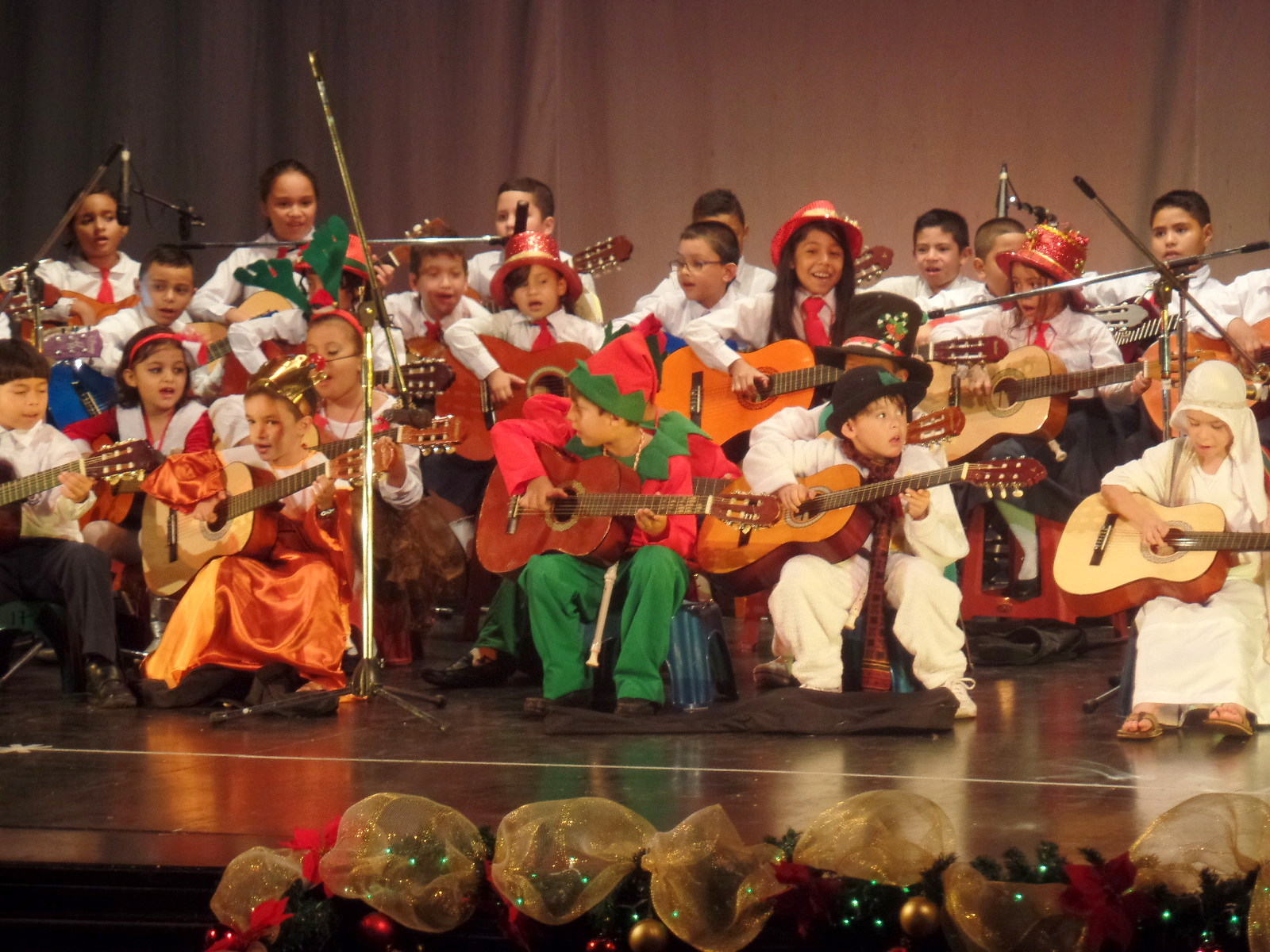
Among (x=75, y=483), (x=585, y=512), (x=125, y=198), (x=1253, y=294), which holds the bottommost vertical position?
(x=585, y=512)

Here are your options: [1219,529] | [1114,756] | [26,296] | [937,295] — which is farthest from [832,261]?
[26,296]

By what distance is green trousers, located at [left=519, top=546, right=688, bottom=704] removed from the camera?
180 inches

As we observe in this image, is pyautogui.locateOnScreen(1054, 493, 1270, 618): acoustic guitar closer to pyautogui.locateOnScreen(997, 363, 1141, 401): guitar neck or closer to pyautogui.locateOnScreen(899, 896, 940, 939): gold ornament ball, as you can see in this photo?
pyautogui.locateOnScreen(997, 363, 1141, 401): guitar neck

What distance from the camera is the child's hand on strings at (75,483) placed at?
16.7 feet

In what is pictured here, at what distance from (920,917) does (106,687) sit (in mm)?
3106

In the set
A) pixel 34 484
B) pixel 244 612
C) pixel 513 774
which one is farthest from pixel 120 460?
pixel 513 774

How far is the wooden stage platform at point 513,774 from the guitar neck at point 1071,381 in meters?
1.30

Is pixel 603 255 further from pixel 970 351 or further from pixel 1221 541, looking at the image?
pixel 1221 541

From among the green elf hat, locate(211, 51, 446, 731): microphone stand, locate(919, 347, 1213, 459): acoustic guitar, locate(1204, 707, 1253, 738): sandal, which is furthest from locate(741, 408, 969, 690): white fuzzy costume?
locate(211, 51, 446, 731): microphone stand

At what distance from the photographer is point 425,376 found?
199 inches

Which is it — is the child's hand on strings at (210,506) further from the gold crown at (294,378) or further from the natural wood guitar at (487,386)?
the natural wood guitar at (487,386)

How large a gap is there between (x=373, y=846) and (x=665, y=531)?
211 cm

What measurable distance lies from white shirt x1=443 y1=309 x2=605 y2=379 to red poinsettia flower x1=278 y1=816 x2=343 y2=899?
3.34 m

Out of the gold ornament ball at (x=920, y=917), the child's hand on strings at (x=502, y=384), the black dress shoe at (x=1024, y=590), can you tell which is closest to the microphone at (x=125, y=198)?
the child's hand on strings at (x=502, y=384)
